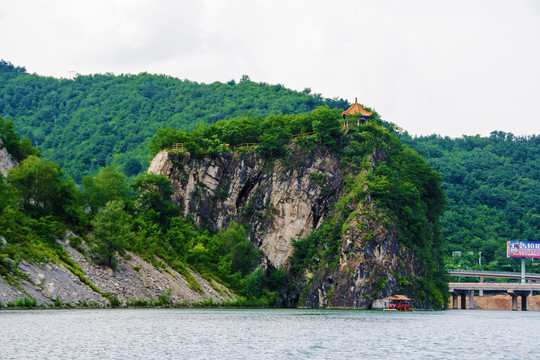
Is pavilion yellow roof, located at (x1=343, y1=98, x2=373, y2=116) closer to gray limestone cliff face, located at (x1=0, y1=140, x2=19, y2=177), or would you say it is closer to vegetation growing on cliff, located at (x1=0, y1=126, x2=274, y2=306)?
vegetation growing on cliff, located at (x1=0, y1=126, x2=274, y2=306)

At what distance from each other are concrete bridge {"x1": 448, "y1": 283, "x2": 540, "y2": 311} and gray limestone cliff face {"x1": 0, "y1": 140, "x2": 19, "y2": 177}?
10942 cm

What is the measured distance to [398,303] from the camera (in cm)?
11325

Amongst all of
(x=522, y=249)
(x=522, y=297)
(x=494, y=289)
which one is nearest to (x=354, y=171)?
(x=494, y=289)

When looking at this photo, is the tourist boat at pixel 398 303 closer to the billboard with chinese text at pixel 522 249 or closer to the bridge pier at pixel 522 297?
the bridge pier at pixel 522 297

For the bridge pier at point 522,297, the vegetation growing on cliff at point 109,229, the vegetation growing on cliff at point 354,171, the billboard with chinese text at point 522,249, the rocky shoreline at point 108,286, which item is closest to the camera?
the rocky shoreline at point 108,286

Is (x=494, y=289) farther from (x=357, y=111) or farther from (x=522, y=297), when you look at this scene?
(x=357, y=111)

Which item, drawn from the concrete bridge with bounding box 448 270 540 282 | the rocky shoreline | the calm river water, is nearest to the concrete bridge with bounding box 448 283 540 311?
the concrete bridge with bounding box 448 270 540 282

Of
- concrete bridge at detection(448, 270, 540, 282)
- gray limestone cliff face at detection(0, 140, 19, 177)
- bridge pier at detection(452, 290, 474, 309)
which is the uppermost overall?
gray limestone cliff face at detection(0, 140, 19, 177)

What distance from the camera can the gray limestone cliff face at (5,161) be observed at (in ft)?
329

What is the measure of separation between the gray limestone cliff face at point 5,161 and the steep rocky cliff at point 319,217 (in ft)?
106

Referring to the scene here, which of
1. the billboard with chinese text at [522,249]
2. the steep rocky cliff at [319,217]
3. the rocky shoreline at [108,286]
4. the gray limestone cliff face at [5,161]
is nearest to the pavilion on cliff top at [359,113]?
the steep rocky cliff at [319,217]

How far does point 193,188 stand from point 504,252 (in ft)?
319

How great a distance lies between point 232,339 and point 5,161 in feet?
210

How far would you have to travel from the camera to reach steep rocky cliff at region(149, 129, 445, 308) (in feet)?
383
